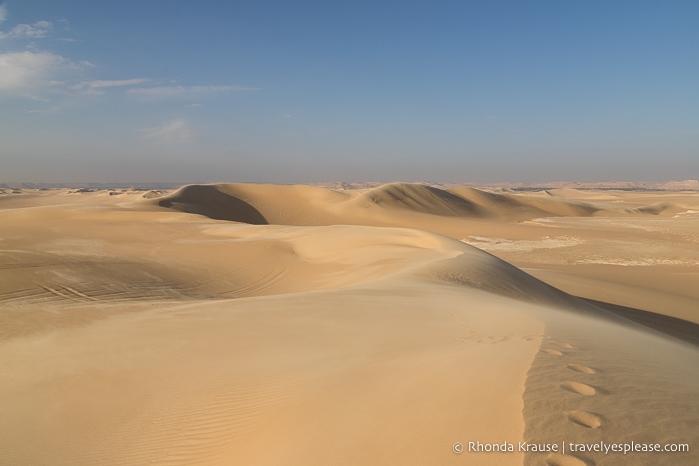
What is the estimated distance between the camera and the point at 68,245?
13.9 metres

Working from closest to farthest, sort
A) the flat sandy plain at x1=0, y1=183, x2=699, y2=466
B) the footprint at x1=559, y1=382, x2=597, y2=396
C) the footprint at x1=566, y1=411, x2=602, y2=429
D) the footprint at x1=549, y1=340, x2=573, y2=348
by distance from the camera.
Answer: the footprint at x1=566, y1=411, x2=602, y2=429, the flat sandy plain at x1=0, y1=183, x2=699, y2=466, the footprint at x1=559, y1=382, x2=597, y2=396, the footprint at x1=549, y1=340, x2=573, y2=348

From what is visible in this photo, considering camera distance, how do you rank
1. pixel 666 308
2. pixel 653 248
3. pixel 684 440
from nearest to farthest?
pixel 684 440, pixel 666 308, pixel 653 248

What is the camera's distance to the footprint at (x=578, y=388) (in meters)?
2.91

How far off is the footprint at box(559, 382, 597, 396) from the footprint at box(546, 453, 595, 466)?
2.71ft

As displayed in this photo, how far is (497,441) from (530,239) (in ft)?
86.5

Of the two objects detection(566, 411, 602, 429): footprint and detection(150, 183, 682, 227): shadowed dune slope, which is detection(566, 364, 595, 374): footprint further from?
detection(150, 183, 682, 227): shadowed dune slope

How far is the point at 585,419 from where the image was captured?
100 inches

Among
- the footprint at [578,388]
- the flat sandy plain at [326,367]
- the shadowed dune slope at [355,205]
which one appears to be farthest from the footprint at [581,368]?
the shadowed dune slope at [355,205]

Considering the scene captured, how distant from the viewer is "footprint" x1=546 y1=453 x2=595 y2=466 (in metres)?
2.13

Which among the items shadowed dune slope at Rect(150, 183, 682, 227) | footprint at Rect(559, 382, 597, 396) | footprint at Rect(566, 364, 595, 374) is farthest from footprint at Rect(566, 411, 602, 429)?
shadowed dune slope at Rect(150, 183, 682, 227)

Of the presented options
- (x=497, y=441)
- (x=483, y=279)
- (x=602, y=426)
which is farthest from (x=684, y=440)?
(x=483, y=279)

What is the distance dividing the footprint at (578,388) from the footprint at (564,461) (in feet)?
2.71

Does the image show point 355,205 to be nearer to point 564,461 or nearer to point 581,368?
point 581,368

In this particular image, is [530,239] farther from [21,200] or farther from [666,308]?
[21,200]
